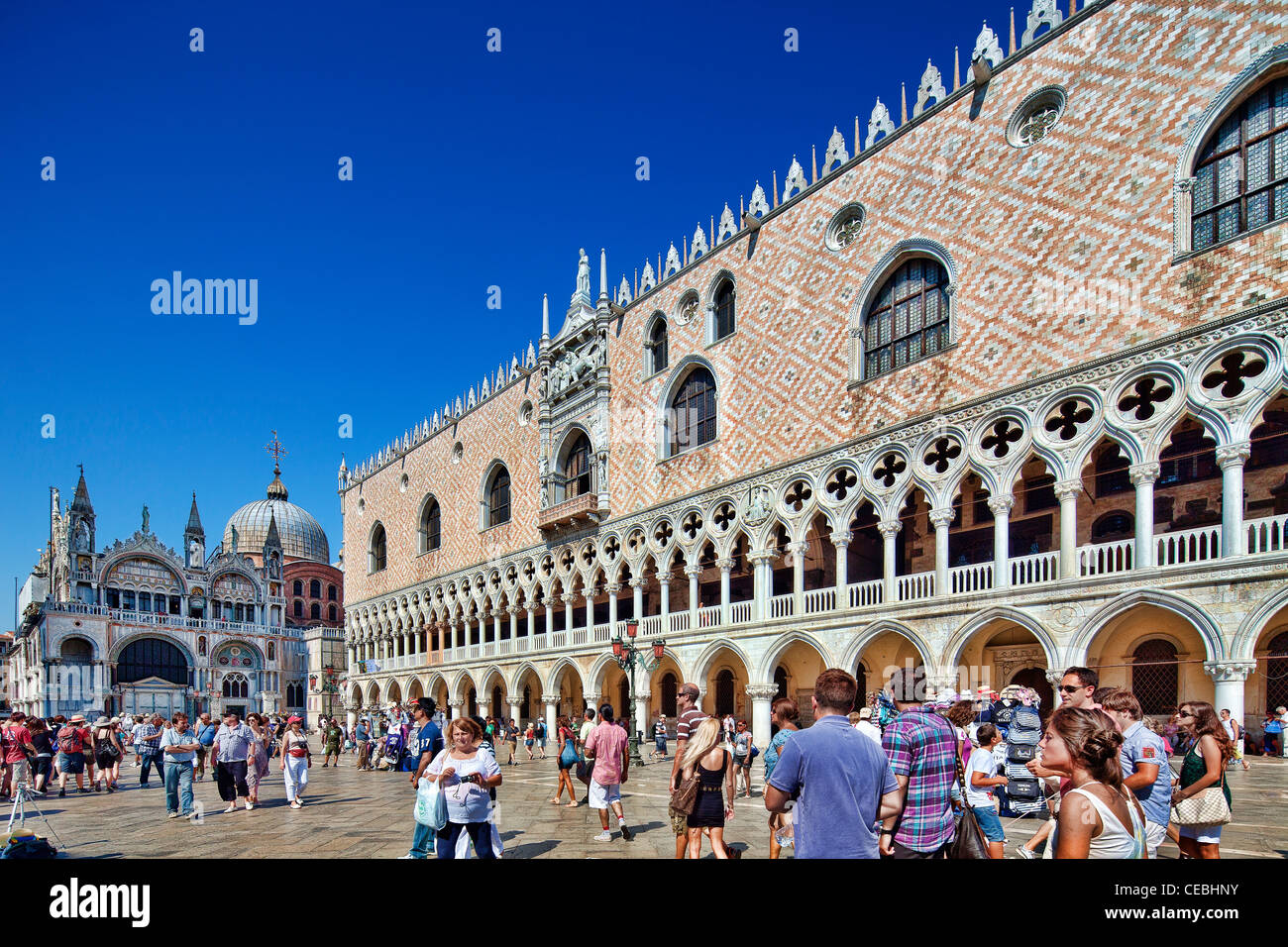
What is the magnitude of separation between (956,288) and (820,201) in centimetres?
456

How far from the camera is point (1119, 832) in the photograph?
110 inches

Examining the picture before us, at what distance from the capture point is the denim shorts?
5.28 m

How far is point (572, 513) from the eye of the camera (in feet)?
82.7

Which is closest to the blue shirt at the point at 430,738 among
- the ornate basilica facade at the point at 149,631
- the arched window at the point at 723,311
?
the arched window at the point at 723,311

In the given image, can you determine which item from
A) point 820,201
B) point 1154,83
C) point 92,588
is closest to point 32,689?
point 92,588

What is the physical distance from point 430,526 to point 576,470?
10.8 metres

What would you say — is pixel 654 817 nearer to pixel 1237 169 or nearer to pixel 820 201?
pixel 1237 169

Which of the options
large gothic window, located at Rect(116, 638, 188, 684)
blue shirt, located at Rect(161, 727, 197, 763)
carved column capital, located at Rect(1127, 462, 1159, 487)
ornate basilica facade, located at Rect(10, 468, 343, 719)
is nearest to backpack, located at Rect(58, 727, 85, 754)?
blue shirt, located at Rect(161, 727, 197, 763)

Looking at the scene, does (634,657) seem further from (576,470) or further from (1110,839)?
(1110,839)

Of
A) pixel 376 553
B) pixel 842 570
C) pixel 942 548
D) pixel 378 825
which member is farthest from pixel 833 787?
pixel 376 553

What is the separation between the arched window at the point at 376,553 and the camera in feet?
128

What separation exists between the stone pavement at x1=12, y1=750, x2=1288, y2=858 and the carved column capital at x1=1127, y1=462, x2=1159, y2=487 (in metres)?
4.38

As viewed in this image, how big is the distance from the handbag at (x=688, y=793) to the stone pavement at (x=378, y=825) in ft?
5.28

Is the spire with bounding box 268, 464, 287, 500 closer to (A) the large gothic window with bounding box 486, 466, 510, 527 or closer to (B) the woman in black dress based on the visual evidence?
(A) the large gothic window with bounding box 486, 466, 510, 527
